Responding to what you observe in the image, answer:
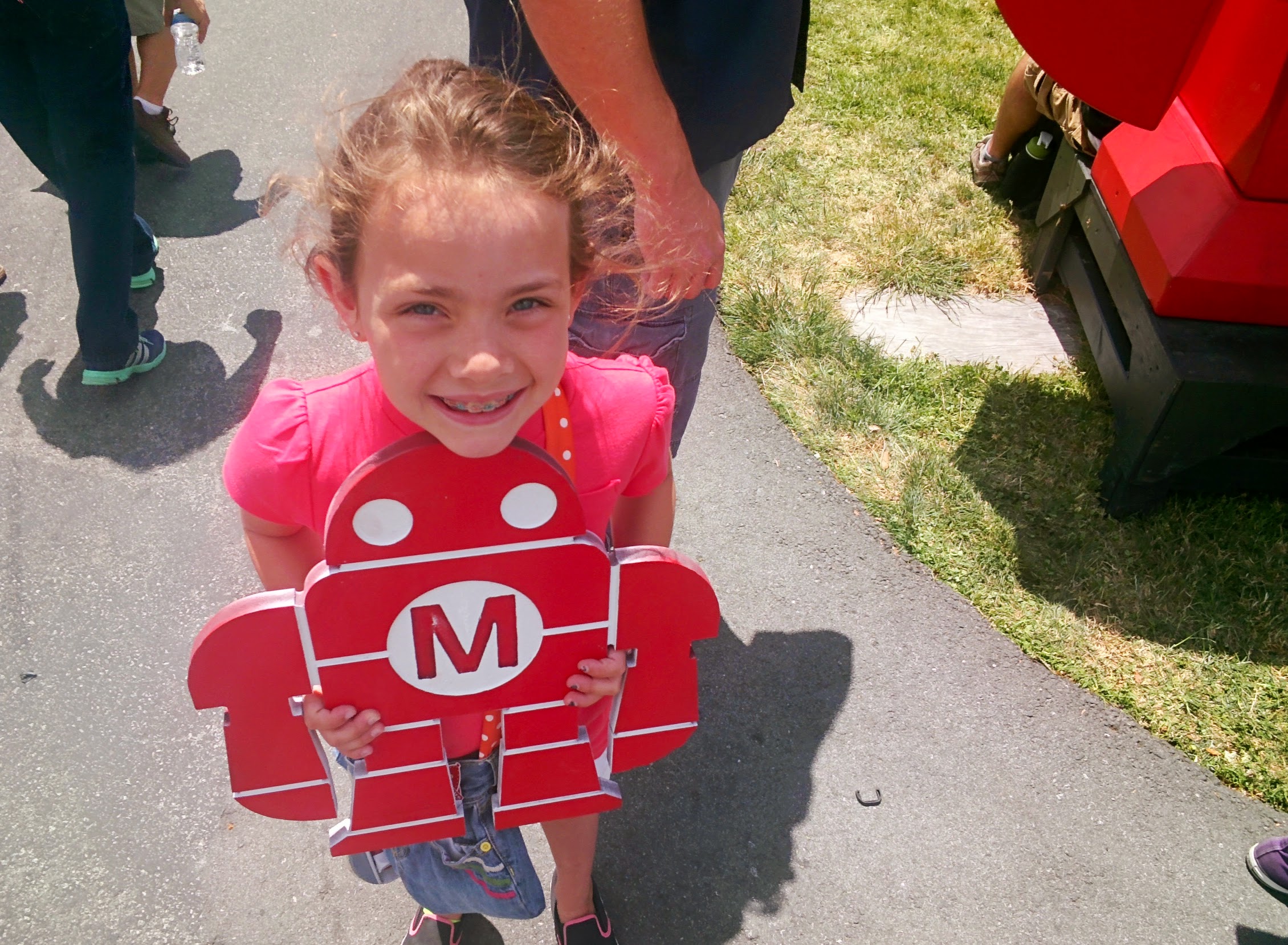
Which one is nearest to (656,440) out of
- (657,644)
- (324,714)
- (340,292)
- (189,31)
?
(657,644)

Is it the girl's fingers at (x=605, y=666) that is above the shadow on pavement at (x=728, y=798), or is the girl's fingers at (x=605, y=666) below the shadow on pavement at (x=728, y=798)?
above

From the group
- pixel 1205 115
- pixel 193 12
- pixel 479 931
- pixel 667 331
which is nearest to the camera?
pixel 667 331

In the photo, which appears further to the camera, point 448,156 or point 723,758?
point 723,758

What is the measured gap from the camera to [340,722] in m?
1.29

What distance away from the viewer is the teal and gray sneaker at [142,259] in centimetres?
348

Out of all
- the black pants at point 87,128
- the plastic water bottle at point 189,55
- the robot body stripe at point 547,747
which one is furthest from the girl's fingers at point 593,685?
the plastic water bottle at point 189,55

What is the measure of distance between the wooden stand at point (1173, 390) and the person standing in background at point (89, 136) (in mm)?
3031

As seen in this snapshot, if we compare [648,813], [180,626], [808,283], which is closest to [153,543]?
[180,626]

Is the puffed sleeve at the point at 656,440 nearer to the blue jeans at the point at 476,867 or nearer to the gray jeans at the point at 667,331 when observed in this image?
the gray jeans at the point at 667,331

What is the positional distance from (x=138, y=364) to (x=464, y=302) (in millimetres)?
2555

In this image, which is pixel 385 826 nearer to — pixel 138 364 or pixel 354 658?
pixel 354 658

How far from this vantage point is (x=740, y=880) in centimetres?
207

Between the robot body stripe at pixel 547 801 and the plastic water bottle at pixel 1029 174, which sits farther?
the plastic water bottle at pixel 1029 174

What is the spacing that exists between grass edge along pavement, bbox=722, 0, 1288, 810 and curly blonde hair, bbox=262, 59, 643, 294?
1804mm
